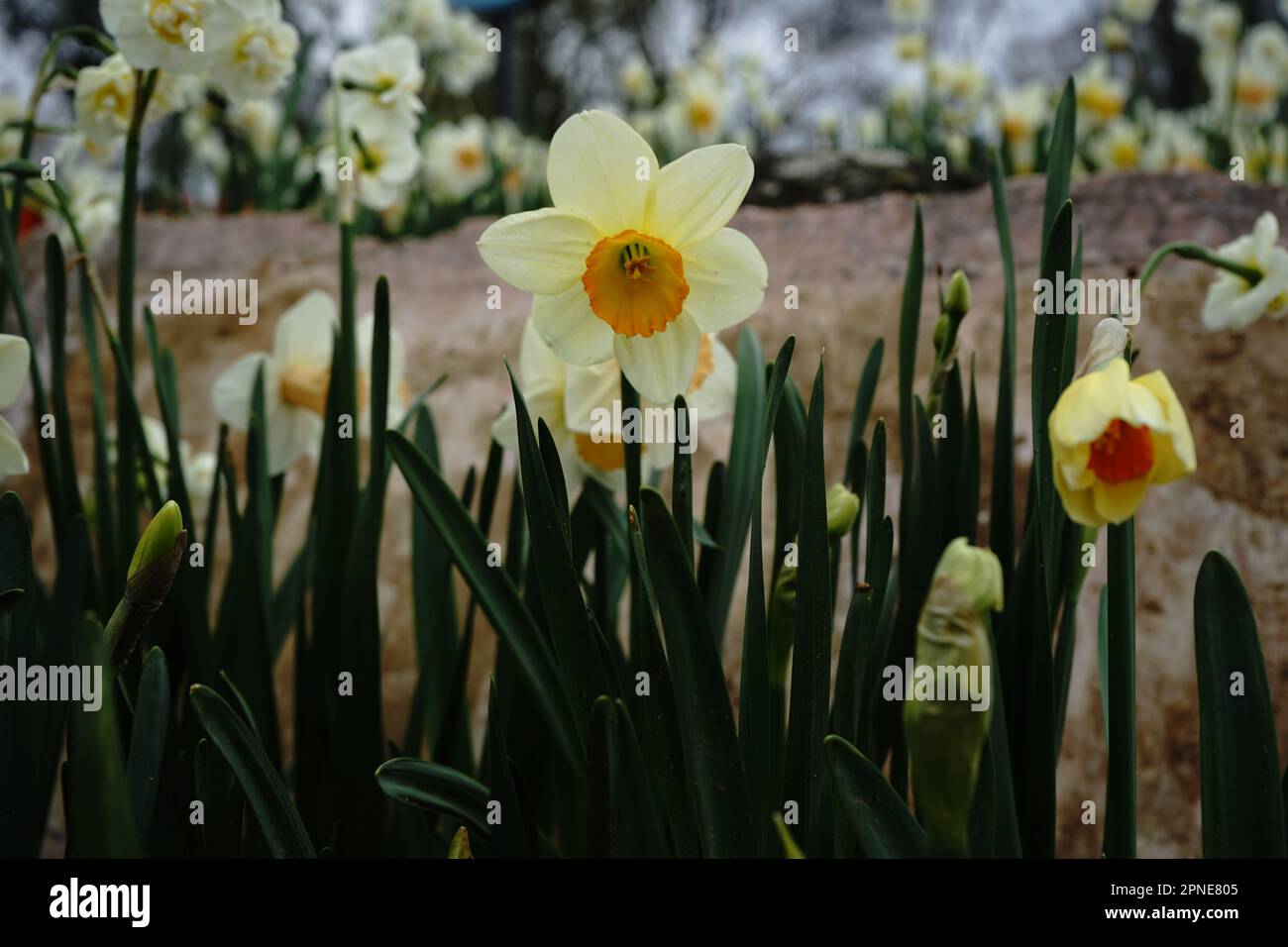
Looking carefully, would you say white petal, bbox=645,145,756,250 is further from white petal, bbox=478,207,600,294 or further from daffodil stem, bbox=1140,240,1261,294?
daffodil stem, bbox=1140,240,1261,294

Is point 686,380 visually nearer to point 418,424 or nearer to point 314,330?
point 418,424

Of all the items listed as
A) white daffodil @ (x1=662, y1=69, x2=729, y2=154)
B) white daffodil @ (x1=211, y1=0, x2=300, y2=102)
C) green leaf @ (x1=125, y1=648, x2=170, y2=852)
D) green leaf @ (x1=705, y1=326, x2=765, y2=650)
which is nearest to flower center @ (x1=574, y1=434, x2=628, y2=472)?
green leaf @ (x1=705, y1=326, x2=765, y2=650)

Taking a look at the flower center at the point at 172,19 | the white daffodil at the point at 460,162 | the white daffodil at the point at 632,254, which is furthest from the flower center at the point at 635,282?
the white daffodil at the point at 460,162

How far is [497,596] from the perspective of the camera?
3.04 feet

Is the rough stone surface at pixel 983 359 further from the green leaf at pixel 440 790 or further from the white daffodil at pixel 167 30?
the white daffodil at pixel 167 30

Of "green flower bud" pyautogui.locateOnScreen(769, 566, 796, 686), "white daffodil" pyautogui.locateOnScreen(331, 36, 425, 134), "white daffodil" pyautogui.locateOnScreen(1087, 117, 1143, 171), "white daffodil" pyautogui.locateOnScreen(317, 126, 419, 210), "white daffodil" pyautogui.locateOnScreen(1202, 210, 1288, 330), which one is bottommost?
"green flower bud" pyautogui.locateOnScreen(769, 566, 796, 686)

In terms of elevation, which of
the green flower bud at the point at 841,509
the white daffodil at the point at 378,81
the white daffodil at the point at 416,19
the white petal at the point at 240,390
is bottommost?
the green flower bud at the point at 841,509

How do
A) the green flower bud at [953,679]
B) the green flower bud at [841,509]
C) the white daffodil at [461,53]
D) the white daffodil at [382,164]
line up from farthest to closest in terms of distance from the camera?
the white daffodil at [461,53], the white daffodil at [382,164], the green flower bud at [841,509], the green flower bud at [953,679]

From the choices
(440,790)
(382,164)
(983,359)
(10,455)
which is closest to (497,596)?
(440,790)

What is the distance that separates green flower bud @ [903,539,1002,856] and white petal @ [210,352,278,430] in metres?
1.07

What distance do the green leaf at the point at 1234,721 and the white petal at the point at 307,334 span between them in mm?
1066

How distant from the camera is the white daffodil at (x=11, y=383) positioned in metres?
0.81

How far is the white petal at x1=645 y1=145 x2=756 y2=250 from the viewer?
779mm

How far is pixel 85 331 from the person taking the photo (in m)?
1.45
